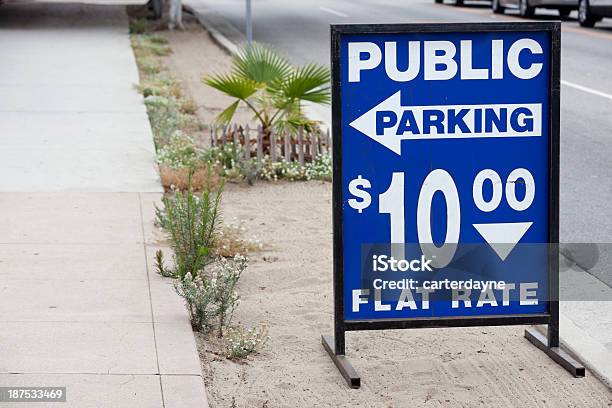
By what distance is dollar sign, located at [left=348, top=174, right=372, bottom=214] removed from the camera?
17.0 feet

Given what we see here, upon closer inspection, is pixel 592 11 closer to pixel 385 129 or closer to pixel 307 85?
pixel 307 85

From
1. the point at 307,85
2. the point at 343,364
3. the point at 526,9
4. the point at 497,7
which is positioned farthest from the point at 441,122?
the point at 497,7

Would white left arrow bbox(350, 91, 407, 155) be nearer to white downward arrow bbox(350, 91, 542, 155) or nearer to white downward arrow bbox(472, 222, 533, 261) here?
white downward arrow bbox(350, 91, 542, 155)

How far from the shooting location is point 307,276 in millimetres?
6914

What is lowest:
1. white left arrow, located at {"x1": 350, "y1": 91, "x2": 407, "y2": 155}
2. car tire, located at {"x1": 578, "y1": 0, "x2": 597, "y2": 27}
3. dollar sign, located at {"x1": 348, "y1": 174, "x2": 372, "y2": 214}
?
dollar sign, located at {"x1": 348, "y1": 174, "x2": 372, "y2": 214}

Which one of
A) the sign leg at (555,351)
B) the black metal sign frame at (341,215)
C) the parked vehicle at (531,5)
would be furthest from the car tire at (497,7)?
the black metal sign frame at (341,215)

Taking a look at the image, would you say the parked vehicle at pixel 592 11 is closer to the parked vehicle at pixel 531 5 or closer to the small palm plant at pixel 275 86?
the parked vehicle at pixel 531 5

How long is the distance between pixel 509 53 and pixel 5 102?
958cm

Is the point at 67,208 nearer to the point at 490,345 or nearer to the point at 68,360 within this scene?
the point at 68,360

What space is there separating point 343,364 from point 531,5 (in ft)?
77.9

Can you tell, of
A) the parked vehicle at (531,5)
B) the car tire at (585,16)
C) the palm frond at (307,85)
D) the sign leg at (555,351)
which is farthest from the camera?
the parked vehicle at (531,5)

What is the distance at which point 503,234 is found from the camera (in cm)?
531

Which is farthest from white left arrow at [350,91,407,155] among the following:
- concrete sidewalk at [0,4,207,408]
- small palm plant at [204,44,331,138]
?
small palm plant at [204,44,331,138]

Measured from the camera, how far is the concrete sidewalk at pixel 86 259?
504 cm
